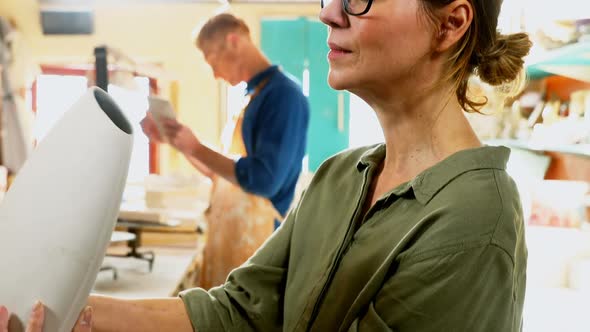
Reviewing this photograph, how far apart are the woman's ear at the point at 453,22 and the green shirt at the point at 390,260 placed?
6.2 inches

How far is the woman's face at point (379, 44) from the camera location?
81 centimetres

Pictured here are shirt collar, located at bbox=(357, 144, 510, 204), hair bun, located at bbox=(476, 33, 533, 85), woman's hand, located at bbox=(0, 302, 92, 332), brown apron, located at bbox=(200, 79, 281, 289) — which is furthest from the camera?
brown apron, located at bbox=(200, 79, 281, 289)

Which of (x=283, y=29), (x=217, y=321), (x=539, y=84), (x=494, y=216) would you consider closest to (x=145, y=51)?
(x=283, y=29)

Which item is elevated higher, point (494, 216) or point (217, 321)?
point (494, 216)

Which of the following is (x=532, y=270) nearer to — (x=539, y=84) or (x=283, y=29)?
(x=539, y=84)

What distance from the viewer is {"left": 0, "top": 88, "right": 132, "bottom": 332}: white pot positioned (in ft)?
2.23

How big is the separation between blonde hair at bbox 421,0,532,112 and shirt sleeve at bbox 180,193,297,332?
1.19 ft

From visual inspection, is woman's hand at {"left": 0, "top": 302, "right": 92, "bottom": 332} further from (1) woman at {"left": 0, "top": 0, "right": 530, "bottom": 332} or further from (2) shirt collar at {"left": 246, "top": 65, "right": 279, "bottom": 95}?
(2) shirt collar at {"left": 246, "top": 65, "right": 279, "bottom": 95}

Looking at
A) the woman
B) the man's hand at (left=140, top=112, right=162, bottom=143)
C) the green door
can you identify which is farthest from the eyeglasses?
the green door

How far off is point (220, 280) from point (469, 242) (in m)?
1.82

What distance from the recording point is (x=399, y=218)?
2.71ft

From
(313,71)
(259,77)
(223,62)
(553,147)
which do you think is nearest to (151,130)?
(223,62)

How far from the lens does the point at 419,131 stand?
0.89 m

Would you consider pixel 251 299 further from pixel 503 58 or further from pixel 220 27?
pixel 220 27
